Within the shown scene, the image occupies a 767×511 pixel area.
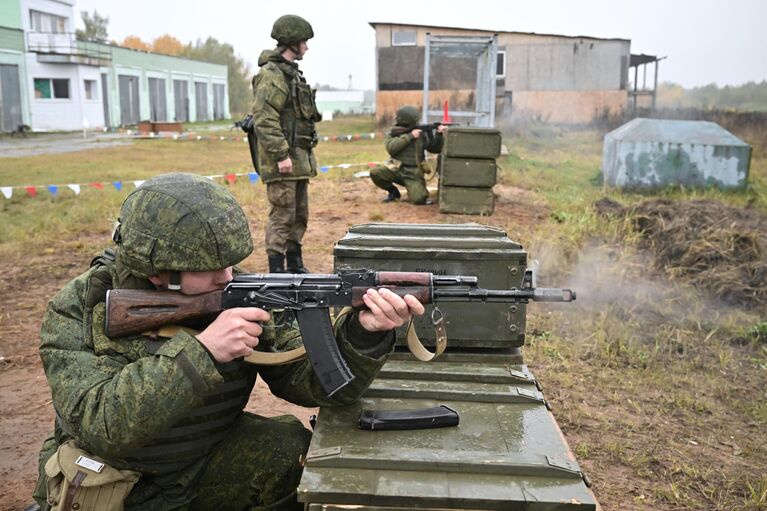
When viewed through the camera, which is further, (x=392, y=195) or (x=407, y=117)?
(x=392, y=195)

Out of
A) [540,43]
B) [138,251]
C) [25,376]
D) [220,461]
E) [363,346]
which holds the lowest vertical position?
[25,376]

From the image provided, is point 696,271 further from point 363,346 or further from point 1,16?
point 1,16

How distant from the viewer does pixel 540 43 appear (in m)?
26.7

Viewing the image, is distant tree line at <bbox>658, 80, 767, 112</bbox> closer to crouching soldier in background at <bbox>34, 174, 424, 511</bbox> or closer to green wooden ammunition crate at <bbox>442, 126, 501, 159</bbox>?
green wooden ammunition crate at <bbox>442, 126, 501, 159</bbox>

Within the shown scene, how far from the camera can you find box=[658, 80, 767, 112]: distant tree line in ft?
90.4

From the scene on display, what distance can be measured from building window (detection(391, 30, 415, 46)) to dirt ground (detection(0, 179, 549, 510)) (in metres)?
15.4

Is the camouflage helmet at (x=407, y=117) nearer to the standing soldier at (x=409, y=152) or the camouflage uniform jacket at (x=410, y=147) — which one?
the standing soldier at (x=409, y=152)

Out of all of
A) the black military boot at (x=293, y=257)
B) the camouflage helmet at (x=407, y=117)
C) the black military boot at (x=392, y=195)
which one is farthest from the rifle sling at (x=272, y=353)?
the black military boot at (x=392, y=195)

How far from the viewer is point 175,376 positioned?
212 cm

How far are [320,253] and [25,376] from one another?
3.58m

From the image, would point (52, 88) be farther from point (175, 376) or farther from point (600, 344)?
point (175, 376)

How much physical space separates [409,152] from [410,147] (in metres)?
0.09

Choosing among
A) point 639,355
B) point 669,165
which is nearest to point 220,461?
point 639,355

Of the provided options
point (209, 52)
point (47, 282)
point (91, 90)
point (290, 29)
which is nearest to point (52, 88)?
point (91, 90)
